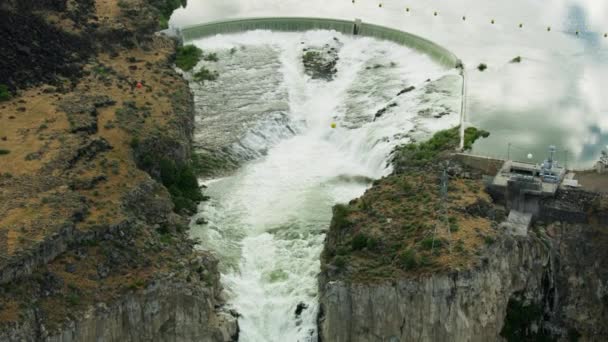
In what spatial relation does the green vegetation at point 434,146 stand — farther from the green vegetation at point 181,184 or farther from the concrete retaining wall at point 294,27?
the concrete retaining wall at point 294,27

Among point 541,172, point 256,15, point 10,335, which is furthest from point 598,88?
point 10,335

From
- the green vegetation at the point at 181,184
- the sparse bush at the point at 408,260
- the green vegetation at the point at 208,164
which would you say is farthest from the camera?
the green vegetation at the point at 208,164

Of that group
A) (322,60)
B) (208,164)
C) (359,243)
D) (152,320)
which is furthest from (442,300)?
(322,60)

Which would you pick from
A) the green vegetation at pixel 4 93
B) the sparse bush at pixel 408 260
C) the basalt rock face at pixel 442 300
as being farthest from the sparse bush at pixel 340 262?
the green vegetation at pixel 4 93

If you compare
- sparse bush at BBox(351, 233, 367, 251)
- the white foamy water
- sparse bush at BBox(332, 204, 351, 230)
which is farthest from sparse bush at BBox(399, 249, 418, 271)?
the white foamy water

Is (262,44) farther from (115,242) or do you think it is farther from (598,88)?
(115,242)
